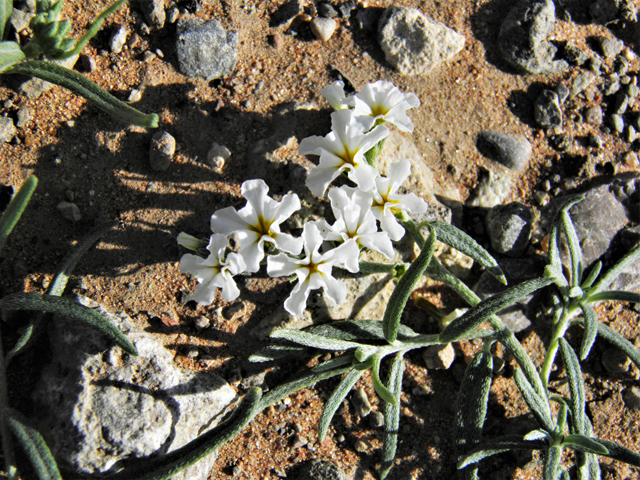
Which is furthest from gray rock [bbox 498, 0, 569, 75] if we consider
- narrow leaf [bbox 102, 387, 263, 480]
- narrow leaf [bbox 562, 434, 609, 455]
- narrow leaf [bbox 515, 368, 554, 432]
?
narrow leaf [bbox 102, 387, 263, 480]

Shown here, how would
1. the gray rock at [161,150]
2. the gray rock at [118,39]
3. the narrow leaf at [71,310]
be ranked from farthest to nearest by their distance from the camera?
the gray rock at [118,39] → the gray rock at [161,150] → the narrow leaf at [71,310]

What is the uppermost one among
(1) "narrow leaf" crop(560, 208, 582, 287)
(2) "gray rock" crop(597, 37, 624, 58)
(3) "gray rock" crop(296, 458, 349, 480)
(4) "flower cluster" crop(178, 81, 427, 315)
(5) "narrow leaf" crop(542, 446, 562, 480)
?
(2) "gray rock" crop(597, 37, 624, 58)

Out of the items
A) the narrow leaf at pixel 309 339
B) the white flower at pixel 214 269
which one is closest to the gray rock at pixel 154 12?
the white flower at pixel 214 269

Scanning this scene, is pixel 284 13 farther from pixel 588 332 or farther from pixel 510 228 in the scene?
pixel 588 332

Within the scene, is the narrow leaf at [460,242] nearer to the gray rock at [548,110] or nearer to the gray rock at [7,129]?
the gray rock at [548,110]

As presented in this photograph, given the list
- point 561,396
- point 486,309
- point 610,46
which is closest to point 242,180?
point 486,309

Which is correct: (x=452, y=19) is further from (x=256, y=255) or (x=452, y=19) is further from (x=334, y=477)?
(x=334, y=477)

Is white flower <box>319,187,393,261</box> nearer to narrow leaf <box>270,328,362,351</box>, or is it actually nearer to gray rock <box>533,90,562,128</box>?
narrow leaf <box>270,328,362,351</box>
